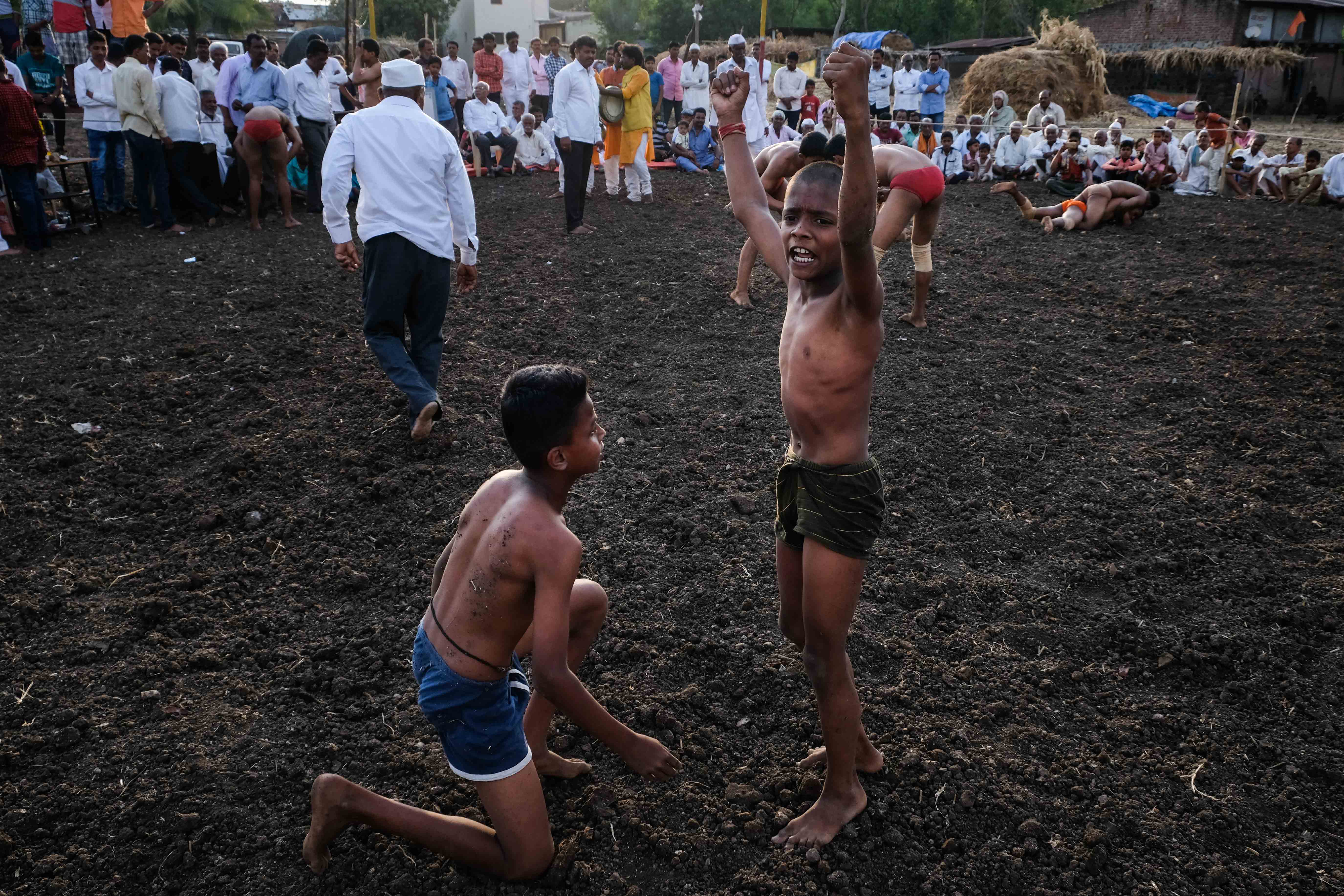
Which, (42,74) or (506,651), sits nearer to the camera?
(506,651)

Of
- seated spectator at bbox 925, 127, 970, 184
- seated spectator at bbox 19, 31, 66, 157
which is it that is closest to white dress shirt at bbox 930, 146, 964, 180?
seated spectator at bbox 925, 127, 970, 184

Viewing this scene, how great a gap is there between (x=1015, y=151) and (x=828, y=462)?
14.6 m

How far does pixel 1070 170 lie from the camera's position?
44.9 ft

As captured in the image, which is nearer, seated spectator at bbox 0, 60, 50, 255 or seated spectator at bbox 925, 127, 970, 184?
seated spectator at bbox 0, 60, 50, 255

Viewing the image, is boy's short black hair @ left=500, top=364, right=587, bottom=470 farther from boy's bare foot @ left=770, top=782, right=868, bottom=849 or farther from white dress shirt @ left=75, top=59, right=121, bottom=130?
white dress shirt @ left=75, top=59, right=121, bottom=130

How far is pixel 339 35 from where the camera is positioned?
98.9 feet

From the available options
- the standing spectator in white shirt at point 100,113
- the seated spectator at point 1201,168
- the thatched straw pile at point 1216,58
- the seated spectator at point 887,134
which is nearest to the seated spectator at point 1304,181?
the seated spectator at point 1201,168

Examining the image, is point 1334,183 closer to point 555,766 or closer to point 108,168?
point 555,766

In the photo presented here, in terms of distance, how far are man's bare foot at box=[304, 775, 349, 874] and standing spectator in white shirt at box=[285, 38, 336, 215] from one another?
891cm

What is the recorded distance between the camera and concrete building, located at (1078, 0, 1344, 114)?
26422 mm

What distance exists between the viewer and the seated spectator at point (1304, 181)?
13.0 m

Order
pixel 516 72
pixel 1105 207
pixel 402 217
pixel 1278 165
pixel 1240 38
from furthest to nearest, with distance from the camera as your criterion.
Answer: pixel 1240 38
pixel 516 72
pixel 1278 165
pixel 1105 207
pixel 402 217

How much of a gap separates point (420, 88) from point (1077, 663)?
14.8ft

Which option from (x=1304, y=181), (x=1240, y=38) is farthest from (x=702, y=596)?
(x=1240, y=38)
